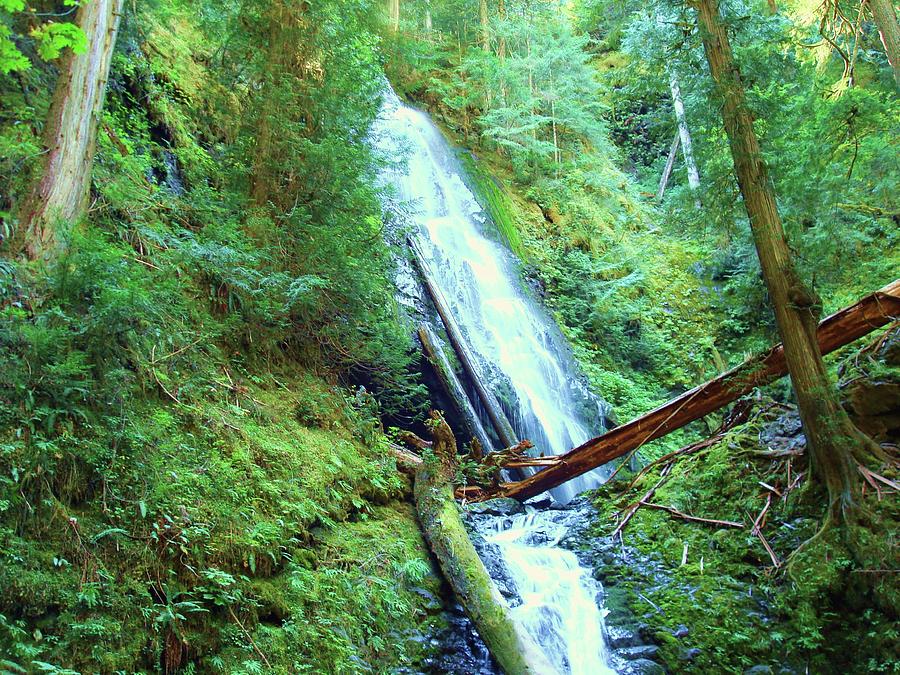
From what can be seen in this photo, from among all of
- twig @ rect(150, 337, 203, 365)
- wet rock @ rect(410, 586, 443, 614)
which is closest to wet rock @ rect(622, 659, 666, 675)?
wet rock @ rect(410, 586, 443, 614)

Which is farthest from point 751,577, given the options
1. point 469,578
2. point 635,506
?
point 469,578

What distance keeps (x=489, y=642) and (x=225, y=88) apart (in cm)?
669

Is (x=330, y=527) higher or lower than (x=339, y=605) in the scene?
higher

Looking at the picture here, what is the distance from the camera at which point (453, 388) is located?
917 cm

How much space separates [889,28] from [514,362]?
24.7ft

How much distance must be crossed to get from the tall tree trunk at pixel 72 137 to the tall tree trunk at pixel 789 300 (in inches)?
224

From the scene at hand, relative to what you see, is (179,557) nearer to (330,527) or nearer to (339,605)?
(339,605)

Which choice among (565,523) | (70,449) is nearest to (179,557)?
(70,449)

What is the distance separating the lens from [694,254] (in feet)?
56.0

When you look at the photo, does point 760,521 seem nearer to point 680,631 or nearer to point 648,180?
point 680,631

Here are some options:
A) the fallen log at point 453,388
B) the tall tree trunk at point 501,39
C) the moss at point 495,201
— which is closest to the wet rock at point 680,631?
the fallen log at point 453,388

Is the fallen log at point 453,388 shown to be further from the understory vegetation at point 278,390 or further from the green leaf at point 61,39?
the green leaf at point 61,39

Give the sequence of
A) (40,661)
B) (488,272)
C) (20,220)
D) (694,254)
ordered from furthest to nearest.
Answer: (694,254) < (488,272) < (20,220) < (40,661)

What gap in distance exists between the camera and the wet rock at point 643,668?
16.0 feet
